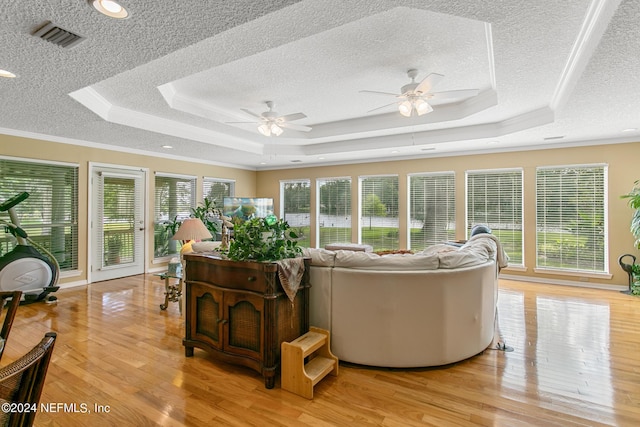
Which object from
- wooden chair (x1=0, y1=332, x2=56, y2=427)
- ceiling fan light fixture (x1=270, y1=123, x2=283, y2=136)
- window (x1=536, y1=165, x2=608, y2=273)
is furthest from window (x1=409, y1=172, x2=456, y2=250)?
wooden chair (x1=0, y1=332, x2=56, y2=427)

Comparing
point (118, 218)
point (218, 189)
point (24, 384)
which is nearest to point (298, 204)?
point (218, 189)

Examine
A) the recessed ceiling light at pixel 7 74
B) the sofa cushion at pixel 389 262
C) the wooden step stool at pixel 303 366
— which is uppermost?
the recessed ceiling light at pixel 7 74

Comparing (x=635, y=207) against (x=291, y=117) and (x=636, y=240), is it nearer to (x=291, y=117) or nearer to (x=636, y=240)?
(x=636, y=240)

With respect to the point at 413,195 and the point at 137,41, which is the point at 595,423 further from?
the point at 413,195

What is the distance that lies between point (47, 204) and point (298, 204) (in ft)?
16.9

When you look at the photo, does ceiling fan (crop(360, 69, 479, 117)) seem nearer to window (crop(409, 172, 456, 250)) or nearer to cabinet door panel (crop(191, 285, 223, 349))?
cabinet door panel (crop(191, 285, 223, 349))

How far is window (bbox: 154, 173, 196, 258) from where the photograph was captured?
262 inches

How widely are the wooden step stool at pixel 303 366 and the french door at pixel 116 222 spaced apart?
16.4 ft

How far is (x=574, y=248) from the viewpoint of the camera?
18.2 feet

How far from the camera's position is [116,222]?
234 inches

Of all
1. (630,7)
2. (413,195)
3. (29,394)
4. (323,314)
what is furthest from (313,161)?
(29,394)

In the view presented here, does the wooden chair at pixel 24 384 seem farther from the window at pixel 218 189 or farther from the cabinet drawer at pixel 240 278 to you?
the window at pixel 218 189

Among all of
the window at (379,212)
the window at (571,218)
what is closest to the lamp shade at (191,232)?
the window at (379,212)

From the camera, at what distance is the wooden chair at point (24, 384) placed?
2.76ft
